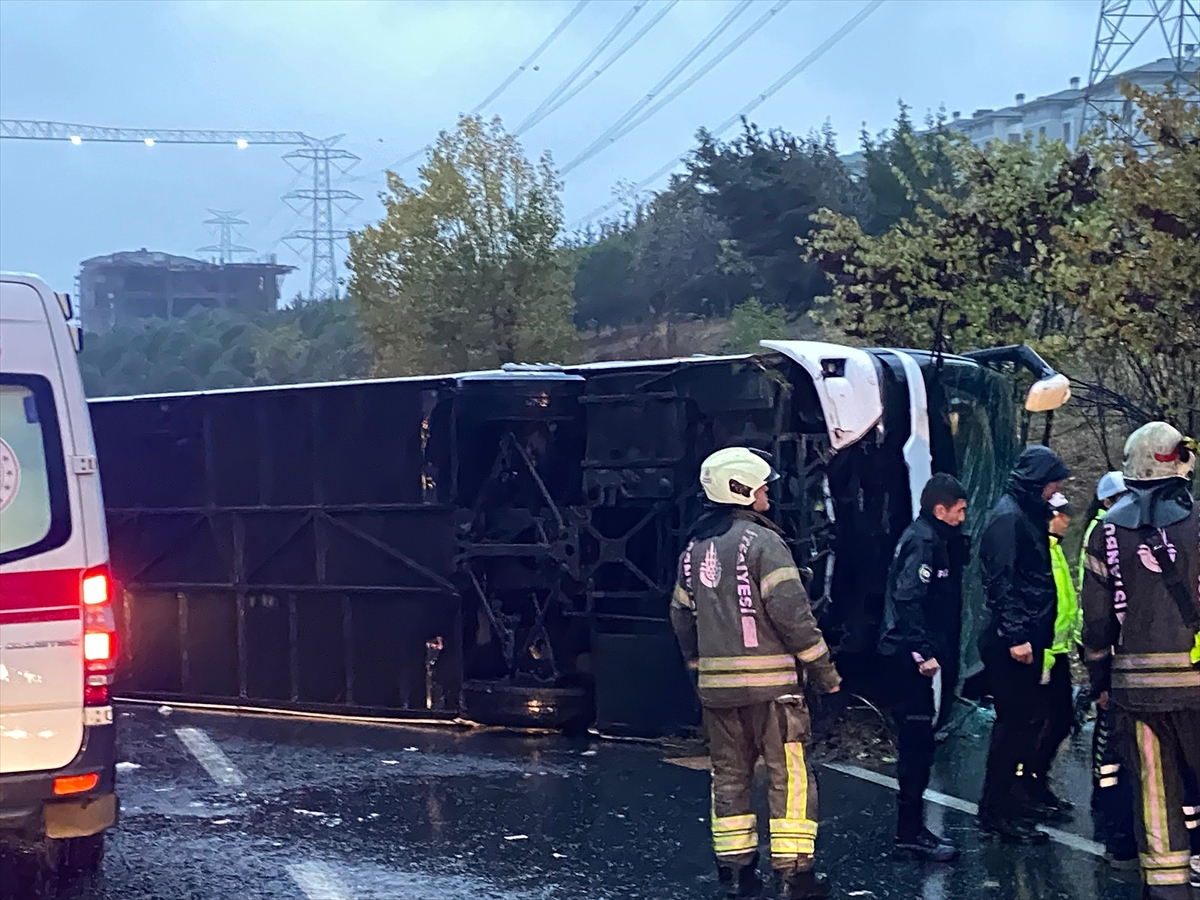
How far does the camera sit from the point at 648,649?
27.2 ft

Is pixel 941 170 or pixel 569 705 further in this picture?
pixel 941 170

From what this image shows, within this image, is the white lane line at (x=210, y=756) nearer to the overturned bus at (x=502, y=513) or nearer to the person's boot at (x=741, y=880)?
the overturned bus at (x=502, y=513)

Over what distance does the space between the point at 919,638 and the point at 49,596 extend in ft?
11.6

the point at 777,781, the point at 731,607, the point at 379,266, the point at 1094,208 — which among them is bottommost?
the point at 777,781

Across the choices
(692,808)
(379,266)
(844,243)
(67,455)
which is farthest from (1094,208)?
(379,266)

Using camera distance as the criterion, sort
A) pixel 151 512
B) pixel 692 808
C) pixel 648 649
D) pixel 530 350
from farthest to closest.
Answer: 1. pixel 530 350
2. pixel 151 512
3. pixel 648 649
4. pixel 692 808

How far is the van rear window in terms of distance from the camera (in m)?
5.04

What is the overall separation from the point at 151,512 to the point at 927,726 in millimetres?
6371

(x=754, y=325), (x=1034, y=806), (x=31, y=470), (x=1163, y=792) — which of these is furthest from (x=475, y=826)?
(x=754, y=325)

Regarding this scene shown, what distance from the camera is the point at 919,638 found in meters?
5.86

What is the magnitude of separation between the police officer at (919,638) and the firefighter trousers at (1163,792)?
969 mm

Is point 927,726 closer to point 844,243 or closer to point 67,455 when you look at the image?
point 67,455

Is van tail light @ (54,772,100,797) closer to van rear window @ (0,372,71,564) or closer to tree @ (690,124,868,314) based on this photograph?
van rear window @ (0,372,71,564)

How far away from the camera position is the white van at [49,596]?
16.3 feet
